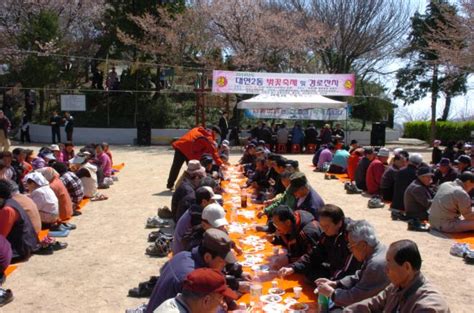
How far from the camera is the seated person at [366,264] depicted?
3.91 m

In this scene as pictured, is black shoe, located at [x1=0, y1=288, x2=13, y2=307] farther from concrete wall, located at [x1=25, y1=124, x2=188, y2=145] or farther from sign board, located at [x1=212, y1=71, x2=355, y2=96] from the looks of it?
concrete wall, located at [x1=25, y1=124, x2=188, y2=145]

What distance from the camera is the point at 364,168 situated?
11039 millimetres

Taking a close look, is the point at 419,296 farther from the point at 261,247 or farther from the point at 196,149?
the point at 196,149

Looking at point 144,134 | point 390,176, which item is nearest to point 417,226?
point 390,176

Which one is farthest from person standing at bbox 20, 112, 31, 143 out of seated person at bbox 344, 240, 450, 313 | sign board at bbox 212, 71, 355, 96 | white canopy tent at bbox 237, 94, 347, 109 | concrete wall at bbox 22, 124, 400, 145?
seated person at bbox 344, 240, 450, 313

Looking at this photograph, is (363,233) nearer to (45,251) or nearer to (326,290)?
(326,290)

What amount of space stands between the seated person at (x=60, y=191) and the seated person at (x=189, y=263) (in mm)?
4804

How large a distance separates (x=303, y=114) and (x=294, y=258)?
686 inches

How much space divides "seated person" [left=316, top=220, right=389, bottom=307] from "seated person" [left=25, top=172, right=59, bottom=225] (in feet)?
15.5

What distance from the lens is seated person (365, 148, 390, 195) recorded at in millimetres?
10406

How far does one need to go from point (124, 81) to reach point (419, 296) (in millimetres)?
24647

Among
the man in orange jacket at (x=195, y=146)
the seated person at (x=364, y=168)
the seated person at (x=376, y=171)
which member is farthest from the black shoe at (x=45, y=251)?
the seated person at (x=364, y=168)

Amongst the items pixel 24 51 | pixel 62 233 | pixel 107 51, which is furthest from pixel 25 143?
pixel 62 233

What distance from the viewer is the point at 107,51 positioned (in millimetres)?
26375
